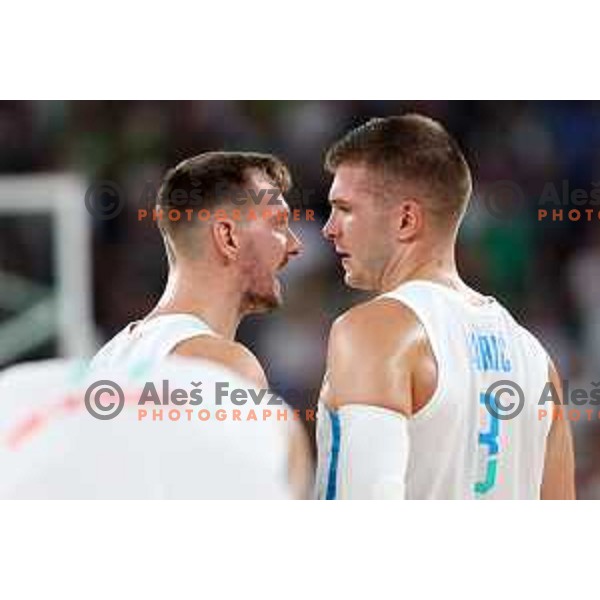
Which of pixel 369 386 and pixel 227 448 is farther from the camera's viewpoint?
pixel 369 386

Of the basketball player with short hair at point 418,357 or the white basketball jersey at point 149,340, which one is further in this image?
the white basketball jersey at point 149,340

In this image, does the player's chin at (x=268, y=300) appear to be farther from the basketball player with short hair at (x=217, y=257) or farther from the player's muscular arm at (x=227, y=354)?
the player's muscular arm at (x=227, y=354)

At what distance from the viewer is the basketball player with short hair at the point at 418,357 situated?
321 cm

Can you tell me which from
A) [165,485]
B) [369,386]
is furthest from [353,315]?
[165,485]

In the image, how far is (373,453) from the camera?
316 cm

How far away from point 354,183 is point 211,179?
1.25ft

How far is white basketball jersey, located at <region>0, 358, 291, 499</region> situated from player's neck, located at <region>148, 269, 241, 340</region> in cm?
150

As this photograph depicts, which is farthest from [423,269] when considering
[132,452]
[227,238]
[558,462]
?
[132,452]

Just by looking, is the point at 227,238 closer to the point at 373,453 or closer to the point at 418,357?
the point at 418,357

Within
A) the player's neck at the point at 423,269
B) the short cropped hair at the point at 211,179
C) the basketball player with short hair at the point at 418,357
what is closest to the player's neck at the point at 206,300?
the short cropped hair at the point at 211,179

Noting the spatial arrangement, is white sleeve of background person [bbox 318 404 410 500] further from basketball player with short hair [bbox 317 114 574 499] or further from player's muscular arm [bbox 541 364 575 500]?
player's muscular arm [bbox 541 364 575 500]
